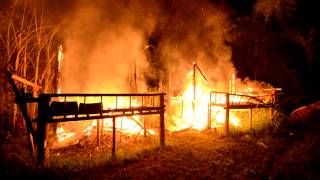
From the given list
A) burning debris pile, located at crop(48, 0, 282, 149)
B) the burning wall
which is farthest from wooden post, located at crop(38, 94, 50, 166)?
the burning wall

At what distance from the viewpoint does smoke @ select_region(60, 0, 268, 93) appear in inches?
769

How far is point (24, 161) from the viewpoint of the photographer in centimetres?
906

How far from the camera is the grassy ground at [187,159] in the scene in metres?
9.05

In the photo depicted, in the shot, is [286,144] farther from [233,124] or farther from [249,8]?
[249,8]

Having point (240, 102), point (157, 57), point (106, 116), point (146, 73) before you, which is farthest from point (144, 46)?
point (106, 116)

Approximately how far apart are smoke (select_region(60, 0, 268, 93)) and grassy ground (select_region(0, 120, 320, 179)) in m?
7.27

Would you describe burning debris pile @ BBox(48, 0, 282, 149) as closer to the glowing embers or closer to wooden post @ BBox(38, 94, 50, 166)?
the glowing embers

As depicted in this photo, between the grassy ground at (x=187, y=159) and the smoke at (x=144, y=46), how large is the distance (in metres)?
7.27

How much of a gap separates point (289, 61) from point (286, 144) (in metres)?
14.5

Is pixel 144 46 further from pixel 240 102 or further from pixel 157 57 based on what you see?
pixel 240 102

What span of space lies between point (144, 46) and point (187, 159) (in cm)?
1419

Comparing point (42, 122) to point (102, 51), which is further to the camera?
point (102, 51)

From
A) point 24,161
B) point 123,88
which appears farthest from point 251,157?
point 123,88

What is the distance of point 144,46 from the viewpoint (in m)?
23.5
